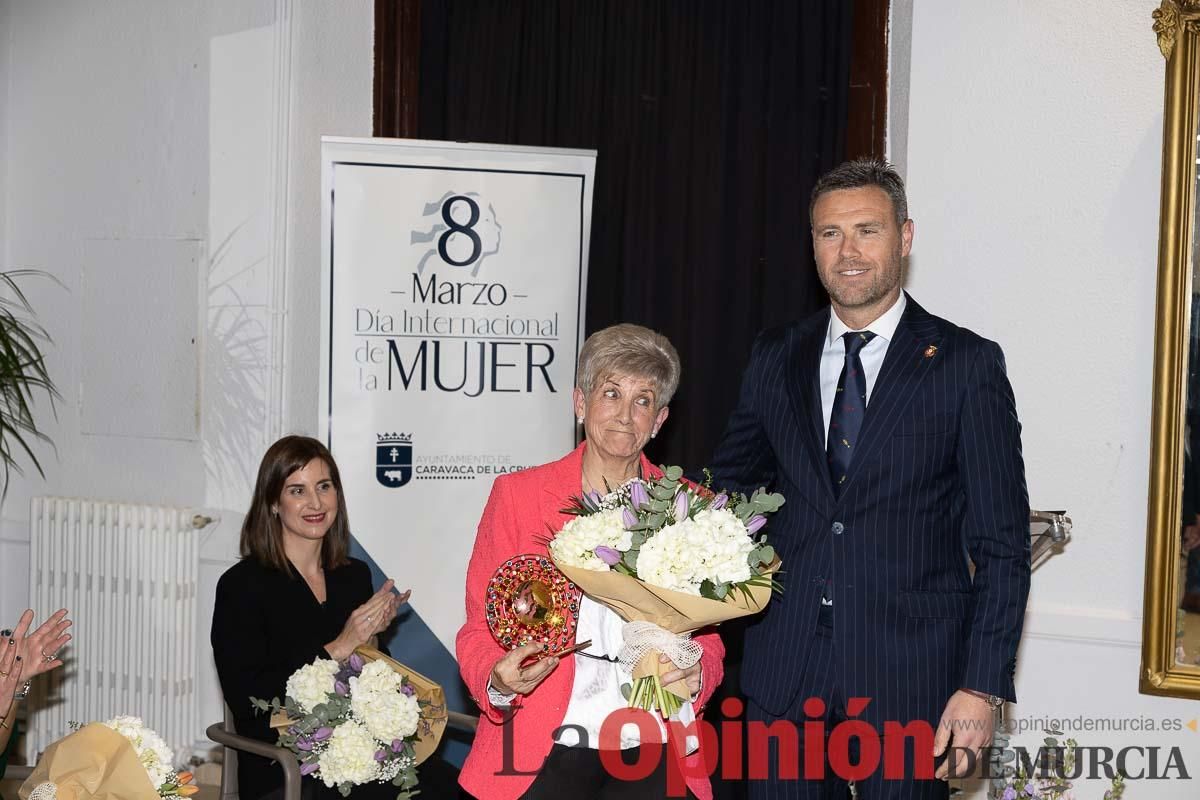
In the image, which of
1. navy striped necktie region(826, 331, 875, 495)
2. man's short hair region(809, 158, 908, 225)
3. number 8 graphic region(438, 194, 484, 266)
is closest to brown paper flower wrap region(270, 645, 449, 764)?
navy striped necktie region(826, 331, 875, 495)

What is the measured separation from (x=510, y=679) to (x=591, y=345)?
74 centimetres

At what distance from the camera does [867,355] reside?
8.18 ft

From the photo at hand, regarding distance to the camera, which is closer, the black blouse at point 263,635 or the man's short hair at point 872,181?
the man's short hair at point 872,181

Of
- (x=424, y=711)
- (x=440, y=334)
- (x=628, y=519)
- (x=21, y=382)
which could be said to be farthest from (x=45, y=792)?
(x=21, y=382)

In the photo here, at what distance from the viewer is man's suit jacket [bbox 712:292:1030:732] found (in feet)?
7.59

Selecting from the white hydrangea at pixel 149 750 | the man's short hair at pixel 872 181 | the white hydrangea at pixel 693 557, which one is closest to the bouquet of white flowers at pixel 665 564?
the white hydrangea at pixel 693 557

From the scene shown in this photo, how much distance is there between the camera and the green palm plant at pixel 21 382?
5016 mm

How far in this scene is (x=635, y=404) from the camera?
250cm

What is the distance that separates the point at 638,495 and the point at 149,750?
100 cm

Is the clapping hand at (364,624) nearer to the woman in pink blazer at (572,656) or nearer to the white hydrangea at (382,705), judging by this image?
the white hydrangea at (382,705)

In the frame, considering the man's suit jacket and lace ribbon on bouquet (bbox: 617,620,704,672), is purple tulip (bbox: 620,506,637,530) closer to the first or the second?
lace ribbon on bouquet (bbox: 617,620,704,672)

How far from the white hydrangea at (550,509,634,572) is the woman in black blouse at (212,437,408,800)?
1.29m

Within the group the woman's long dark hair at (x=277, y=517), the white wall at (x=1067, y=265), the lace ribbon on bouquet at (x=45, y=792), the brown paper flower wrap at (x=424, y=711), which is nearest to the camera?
the lace ribbon on bouquet at (x=45, y=792)

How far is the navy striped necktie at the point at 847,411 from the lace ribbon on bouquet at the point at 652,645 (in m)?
0.45
